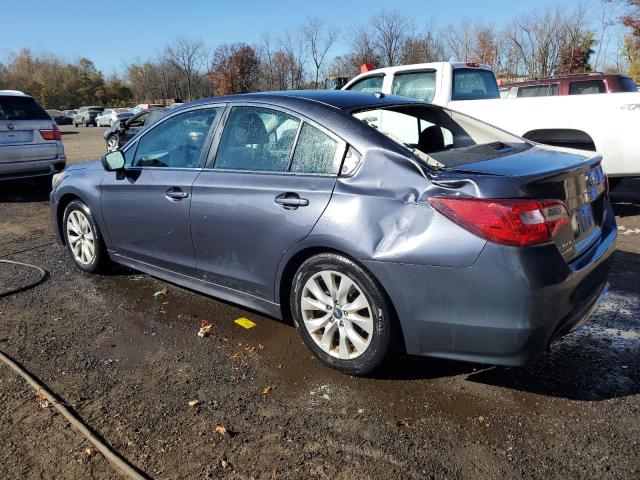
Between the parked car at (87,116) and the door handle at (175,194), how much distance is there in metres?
49.9

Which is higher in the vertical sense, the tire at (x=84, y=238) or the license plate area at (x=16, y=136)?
the license plate area at (x=16, y=136)

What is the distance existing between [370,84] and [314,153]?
5.96 meters

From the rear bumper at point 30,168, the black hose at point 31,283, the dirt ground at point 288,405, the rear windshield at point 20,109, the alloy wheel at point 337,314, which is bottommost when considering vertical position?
the dirt ground at point 288,405

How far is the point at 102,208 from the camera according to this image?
453 centimetres

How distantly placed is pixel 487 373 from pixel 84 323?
2.89 metres

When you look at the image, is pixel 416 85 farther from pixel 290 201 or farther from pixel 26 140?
pixel 26 140

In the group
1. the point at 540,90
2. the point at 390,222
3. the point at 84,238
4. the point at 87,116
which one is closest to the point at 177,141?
the point at 84,238

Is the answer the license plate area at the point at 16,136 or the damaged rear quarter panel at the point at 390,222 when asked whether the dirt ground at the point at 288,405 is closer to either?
the damaged rear quarter panel at the point at 390,222

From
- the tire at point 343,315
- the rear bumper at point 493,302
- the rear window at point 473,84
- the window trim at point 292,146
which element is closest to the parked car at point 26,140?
the window trim at point 292,146

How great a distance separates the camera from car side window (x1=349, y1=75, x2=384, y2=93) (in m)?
8.55

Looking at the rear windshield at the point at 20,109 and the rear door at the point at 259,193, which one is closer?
the rear door at the point at 259,193

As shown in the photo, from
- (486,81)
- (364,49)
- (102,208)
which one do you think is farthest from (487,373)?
(364,49)

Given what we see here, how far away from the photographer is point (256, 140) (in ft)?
11.6

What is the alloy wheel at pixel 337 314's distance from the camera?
115 inches
